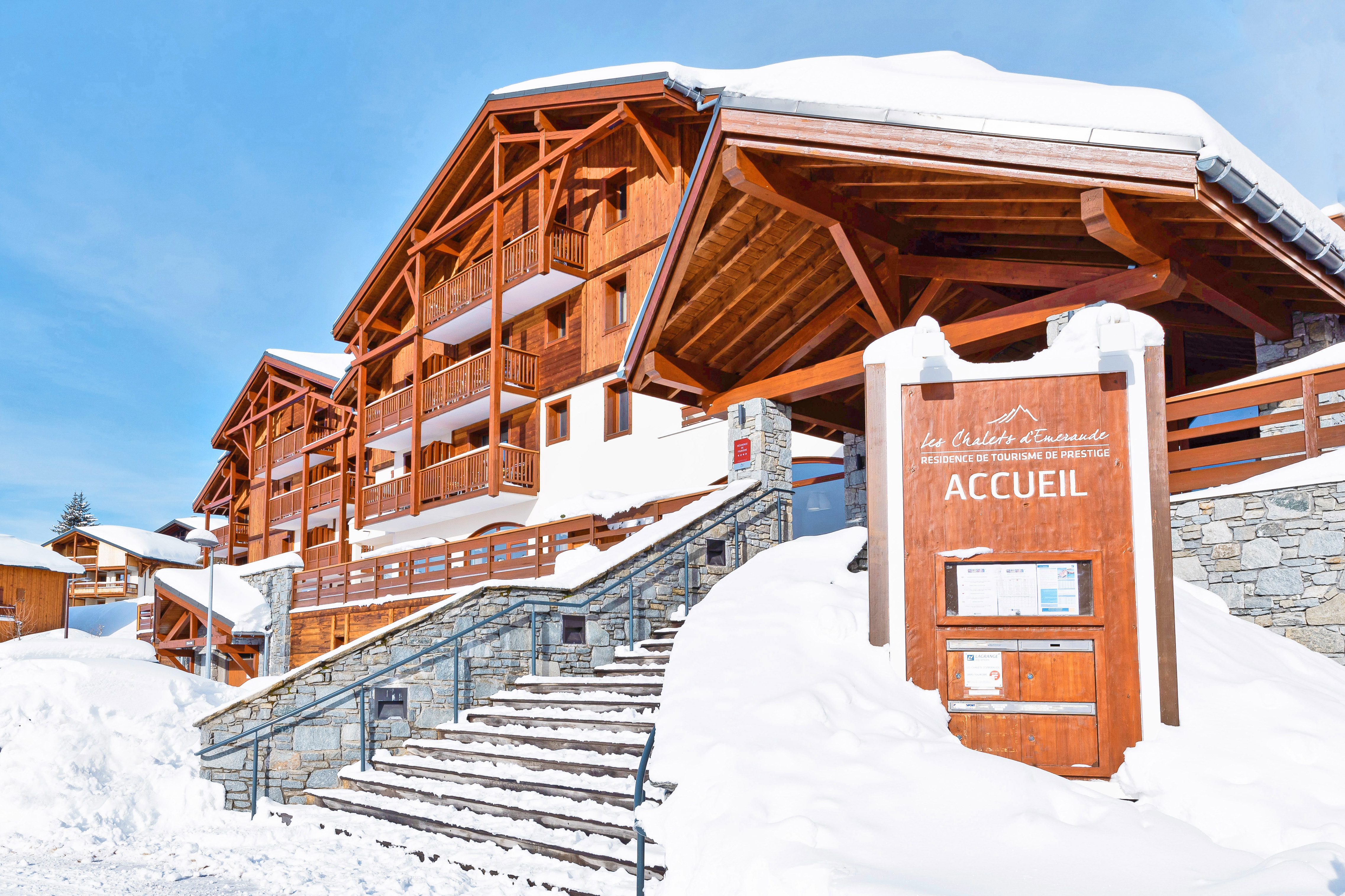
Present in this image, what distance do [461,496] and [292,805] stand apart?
43.0 ft

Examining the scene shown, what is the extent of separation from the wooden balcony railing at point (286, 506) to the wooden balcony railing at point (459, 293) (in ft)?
36.2

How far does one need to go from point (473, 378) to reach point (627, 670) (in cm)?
1430

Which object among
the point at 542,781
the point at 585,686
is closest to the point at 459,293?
the point at 585,686

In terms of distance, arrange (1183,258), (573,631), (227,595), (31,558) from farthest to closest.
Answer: (31,558) → (227,595) → (573,631) → (1183,258)

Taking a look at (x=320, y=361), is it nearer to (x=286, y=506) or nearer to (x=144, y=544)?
(x=286, y=506)

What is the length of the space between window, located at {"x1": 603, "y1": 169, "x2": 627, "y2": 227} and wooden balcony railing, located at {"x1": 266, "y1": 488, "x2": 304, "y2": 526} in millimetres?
17533

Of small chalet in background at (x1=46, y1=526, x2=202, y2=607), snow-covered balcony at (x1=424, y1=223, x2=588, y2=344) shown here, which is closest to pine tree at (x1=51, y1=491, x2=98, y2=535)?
small chalet in background at (x1=46, y1=526, x2=202, y2=607)

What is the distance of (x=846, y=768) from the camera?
511 centimetres

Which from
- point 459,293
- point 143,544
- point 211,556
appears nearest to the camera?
point 211,556

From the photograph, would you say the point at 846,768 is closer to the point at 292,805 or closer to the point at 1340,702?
the point at 1340,702

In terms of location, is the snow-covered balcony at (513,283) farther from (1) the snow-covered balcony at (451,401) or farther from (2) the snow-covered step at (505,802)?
(2) the snow-covered step at (505,802)

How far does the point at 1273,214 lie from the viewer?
7598 mm

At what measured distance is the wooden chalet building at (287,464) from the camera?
31047mm

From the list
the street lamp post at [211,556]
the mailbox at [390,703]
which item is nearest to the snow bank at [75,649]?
the street lamp post at [211,556]
